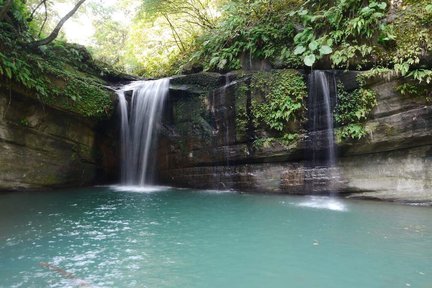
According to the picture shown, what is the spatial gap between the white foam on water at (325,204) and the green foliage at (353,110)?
1606 millimetres

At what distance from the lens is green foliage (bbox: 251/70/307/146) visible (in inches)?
334

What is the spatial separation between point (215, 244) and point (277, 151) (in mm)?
4638

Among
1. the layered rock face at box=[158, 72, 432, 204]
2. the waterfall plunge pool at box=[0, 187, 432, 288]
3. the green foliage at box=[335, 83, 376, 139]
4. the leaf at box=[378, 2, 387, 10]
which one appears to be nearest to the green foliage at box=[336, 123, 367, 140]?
the green foliage at box=[335, 83, 376, 139]

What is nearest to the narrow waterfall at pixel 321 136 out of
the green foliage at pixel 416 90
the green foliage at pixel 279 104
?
the green foliage at pixel 279 104

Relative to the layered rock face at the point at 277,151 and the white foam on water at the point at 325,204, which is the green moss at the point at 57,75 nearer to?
the layered rock face at the point at 277,151

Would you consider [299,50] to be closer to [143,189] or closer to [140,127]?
[140,127]

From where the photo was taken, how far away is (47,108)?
9.20m

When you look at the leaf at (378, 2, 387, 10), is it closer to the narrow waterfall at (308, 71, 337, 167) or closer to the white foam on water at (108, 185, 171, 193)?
the narrow waterfall at (308, 71, 337, 167)

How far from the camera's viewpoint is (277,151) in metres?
8.63

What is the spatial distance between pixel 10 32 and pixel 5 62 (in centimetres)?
140

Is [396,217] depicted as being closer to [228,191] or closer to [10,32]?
[228,191]

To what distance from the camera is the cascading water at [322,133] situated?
26.4 feet

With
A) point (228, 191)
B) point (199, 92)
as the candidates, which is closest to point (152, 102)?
point (199, 92)

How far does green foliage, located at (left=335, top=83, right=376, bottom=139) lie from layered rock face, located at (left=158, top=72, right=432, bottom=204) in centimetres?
15
